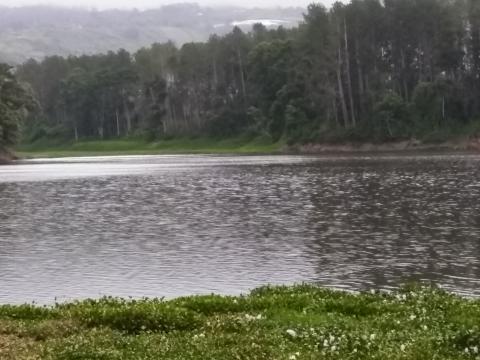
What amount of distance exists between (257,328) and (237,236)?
79.9ft

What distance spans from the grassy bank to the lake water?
7070 mm

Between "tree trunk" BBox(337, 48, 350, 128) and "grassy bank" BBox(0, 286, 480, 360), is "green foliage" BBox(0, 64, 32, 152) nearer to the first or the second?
"tree trunk" BBox(337, 48, 350, 128)

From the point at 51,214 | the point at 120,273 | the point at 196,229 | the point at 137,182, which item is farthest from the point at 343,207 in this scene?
the point at 137,182

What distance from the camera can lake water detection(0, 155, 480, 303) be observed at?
Result: 29.5m

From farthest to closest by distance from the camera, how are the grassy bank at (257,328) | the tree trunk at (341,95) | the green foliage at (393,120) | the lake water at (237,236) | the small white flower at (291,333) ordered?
the tree trunk at (341,95)
the green foliage at (393,120)
the lake water at (237,236)
the small white flower at (291,333)
the grassy bank at (257,328)

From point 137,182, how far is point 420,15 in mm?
93044

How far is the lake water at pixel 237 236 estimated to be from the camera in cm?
2947

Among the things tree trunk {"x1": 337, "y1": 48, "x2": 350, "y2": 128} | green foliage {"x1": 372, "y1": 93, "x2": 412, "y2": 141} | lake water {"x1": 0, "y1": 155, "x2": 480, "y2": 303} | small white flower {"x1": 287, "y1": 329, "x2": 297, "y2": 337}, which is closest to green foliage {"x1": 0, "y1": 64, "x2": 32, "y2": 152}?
tree trunk {"x1": 337, "y1": 48, "x2": 350, "y2": 128}

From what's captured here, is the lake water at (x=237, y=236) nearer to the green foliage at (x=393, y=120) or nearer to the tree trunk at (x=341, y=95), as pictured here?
the green foliage at (x=393, y=120)

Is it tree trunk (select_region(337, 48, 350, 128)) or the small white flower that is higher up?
tree trunk (select_region(337, 48, 350, 128))

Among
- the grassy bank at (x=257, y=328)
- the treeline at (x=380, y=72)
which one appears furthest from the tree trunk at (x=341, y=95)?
the grassy bank at (x=257, y=328)

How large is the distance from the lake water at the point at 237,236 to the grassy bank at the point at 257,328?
707 cm

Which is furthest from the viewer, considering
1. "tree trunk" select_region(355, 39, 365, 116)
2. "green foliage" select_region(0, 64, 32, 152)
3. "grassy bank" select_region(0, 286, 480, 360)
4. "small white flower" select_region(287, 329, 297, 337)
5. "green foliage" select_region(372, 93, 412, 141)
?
"tree trunk" select_region(355, 39, 365, 116)

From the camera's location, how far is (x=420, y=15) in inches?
6156
